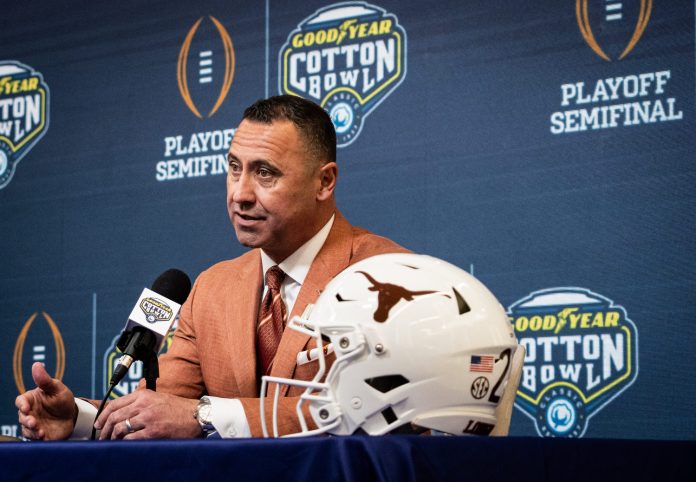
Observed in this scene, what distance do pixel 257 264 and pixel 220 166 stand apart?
4.27ft

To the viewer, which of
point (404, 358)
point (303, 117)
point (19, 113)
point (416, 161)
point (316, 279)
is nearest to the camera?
point (404, 358)

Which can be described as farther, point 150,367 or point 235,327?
point 235,327

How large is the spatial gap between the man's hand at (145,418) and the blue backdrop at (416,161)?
56.8 inches

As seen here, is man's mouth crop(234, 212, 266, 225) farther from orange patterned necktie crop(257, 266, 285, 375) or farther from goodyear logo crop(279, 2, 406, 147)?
goodyear logo crop(279, 2, 406, 147)

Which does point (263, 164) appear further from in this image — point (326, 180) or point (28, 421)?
point (28, 421)

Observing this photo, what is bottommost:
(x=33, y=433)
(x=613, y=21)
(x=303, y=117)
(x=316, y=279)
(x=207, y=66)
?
(x=33, y=433)

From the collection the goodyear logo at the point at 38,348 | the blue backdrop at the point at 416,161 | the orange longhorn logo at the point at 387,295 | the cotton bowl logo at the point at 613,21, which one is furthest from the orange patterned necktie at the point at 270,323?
the goodyear logo at the point at 38,348

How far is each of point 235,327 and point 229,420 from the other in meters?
0.43

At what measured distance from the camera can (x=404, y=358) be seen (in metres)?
1.58

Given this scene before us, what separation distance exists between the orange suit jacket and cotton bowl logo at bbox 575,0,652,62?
1067 millimetres

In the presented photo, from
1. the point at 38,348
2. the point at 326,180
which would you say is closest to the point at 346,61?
the point at 326,180

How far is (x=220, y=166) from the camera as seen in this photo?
12.0 ft

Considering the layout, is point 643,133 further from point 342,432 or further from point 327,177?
point 342,432

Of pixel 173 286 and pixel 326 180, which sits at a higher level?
pixel 326 180
